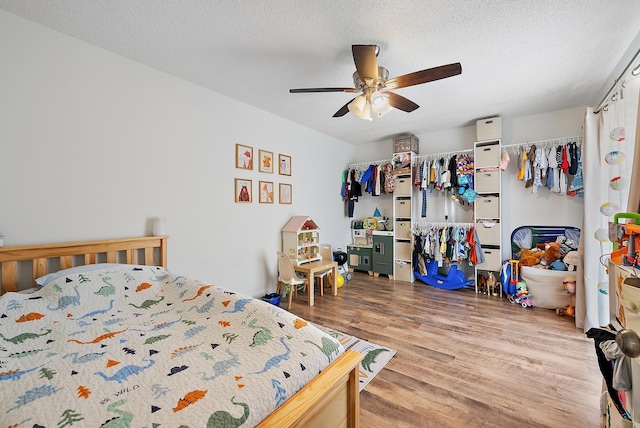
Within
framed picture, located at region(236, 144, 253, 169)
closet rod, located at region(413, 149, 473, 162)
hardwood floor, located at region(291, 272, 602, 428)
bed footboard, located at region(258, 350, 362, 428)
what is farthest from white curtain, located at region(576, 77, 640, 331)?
framed picture, located at region(236, 144, 253, 169)

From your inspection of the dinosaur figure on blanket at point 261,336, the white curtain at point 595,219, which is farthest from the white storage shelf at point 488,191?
the dinosaur figure on blanket at point 261,336

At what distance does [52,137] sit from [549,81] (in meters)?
4.43

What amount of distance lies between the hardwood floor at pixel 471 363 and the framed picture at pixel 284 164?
177 cm

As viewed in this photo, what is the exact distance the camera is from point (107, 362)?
41.9 inches

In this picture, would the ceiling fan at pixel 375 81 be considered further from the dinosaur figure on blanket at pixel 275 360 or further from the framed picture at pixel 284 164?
the dinosaur figure on blanket at pixel 275 360

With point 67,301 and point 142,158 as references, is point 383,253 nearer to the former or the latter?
point 142,158

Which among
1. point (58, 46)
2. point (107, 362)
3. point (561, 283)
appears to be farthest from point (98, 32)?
point (561, 283)

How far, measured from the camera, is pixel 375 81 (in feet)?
7.02

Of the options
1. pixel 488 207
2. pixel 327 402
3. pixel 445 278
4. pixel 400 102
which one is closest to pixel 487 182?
pixel 488 207

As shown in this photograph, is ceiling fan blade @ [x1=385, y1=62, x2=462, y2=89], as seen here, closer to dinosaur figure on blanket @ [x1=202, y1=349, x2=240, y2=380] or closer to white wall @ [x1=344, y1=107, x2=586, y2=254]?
dinosaur figure on blanket @ [x1=202, y1=349, x2=240, y2=380]

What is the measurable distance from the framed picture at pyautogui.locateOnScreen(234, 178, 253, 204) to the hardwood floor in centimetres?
146

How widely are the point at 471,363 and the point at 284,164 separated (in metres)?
3.05

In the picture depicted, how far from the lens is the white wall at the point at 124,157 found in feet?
6.11

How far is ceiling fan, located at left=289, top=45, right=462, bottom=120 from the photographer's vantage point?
1.87 meters
